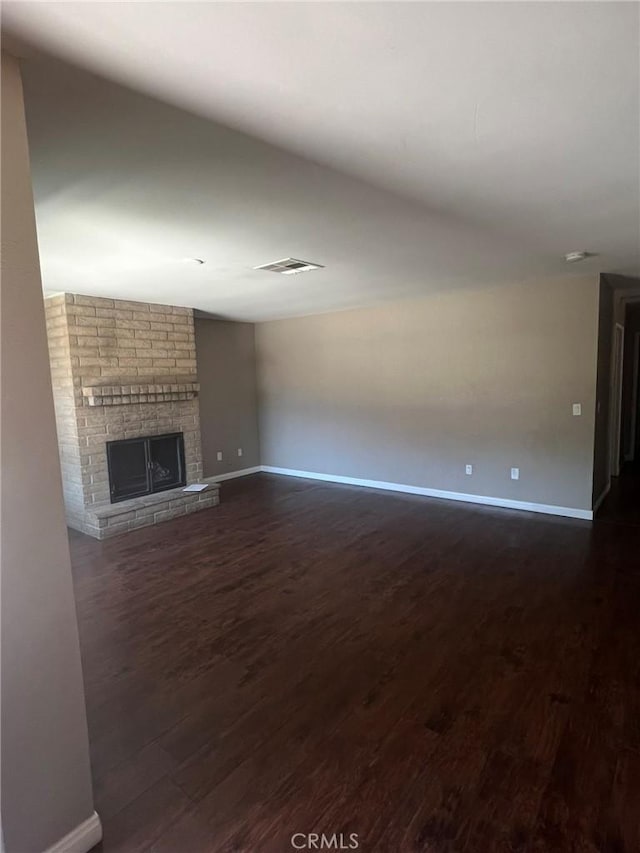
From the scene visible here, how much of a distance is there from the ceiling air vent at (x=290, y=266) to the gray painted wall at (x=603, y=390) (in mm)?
2815

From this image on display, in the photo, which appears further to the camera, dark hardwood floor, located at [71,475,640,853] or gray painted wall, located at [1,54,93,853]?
dark hardwood floor, located at [71,475,640,853]

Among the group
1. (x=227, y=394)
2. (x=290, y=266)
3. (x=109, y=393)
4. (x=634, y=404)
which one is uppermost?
(x=290, y=266)

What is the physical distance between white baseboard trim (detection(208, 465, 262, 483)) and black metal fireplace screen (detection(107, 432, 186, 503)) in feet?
3.01

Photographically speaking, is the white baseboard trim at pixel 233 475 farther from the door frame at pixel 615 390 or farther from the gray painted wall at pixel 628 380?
the gray painted wall at pixel 628 380

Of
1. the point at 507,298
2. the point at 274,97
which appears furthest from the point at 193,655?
the point at 507,298

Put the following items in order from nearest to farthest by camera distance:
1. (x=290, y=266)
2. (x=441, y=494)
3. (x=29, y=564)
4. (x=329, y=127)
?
(x=29, y=564), (x=329, y=127), (x=290, y=266), (x=441, y=494)

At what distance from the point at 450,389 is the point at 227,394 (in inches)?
130

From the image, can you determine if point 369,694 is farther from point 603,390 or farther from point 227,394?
point 227,394

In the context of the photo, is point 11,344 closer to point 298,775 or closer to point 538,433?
point 298,775

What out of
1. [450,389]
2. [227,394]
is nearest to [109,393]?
[227,394]

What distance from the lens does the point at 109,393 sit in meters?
4.73

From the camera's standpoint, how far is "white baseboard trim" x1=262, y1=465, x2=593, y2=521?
15.3 ft

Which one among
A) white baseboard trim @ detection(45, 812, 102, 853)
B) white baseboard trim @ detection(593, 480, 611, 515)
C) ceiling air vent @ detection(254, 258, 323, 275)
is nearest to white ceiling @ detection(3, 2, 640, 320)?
ceiling air vent @ detection(254, 258, 323, 275)

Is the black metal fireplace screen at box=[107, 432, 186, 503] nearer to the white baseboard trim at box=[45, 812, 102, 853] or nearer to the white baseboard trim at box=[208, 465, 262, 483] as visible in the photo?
the white baseboard trim at box=[208, 465, 262, 483]
